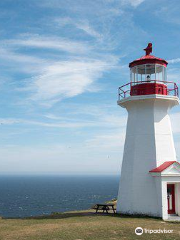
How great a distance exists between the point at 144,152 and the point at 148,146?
434 mm

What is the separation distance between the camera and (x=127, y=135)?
1983 cm

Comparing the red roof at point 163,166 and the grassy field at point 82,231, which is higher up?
the red roof at point 163,166

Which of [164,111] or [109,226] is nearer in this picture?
[109,226]

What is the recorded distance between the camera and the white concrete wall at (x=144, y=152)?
18188 mm

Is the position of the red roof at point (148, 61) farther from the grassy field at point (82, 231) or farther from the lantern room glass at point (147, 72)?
the grassy field at point (82, 231)

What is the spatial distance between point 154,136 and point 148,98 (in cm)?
234

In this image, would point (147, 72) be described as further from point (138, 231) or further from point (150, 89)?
point (138, 231)

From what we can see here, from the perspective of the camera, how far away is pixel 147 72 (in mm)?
19812

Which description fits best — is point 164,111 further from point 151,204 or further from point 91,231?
point 91,231

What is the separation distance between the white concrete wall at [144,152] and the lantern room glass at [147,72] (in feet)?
5.05

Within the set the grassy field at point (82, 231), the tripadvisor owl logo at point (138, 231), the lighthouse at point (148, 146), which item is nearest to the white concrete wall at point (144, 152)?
the lighthouse at point (148, 146)

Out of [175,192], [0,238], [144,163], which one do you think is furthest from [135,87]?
[0,238]

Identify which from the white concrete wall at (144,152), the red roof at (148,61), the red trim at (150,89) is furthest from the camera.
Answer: the red roof at (148,61)

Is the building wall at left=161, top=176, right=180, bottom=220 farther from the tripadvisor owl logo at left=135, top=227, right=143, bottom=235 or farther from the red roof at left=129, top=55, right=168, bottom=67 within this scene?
the red roof at left=129, top=55, right=168, bottom=67
